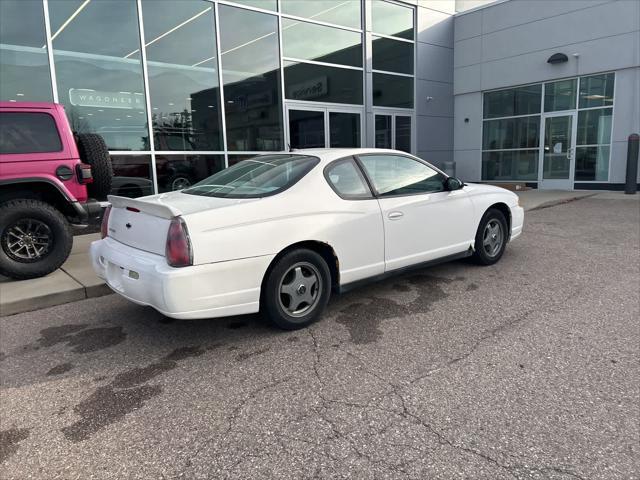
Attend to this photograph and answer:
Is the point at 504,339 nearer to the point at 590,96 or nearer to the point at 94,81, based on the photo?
the point at 94,81

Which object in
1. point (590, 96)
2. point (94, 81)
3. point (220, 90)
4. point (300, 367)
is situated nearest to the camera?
point (300, 367)

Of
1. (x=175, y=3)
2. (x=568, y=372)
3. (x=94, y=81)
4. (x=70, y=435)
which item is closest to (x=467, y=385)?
(x=568, y=372)

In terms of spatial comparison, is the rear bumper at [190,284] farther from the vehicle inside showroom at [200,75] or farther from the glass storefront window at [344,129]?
the glass storefront window at [344,129]

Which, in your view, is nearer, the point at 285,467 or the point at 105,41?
the point at 285,467

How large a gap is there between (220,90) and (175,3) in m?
2.02

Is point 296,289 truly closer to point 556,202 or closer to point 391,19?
point 556,202

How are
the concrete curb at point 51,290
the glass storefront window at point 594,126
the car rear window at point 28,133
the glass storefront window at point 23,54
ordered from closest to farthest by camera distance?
1. the concrete curb at point 51,290
2. the car rear window at point 28,133
3. the glass storefront window at point 23,54
4. the glass storefront window at point 594,126

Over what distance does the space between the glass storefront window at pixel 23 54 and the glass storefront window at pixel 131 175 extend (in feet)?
5.50

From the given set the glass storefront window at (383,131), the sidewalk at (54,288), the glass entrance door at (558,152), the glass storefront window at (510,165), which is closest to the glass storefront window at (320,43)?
the glass storefront window at (383,131)

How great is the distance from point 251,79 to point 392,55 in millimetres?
5534

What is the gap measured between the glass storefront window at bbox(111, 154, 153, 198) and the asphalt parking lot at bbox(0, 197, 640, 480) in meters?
5.11

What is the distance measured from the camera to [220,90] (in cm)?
1113

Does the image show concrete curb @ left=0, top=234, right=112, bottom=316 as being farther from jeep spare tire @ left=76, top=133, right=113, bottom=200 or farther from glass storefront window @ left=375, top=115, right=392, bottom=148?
glass storefront window @ left=375, top=115, right=392, bottom=148

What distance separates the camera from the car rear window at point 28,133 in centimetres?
559
